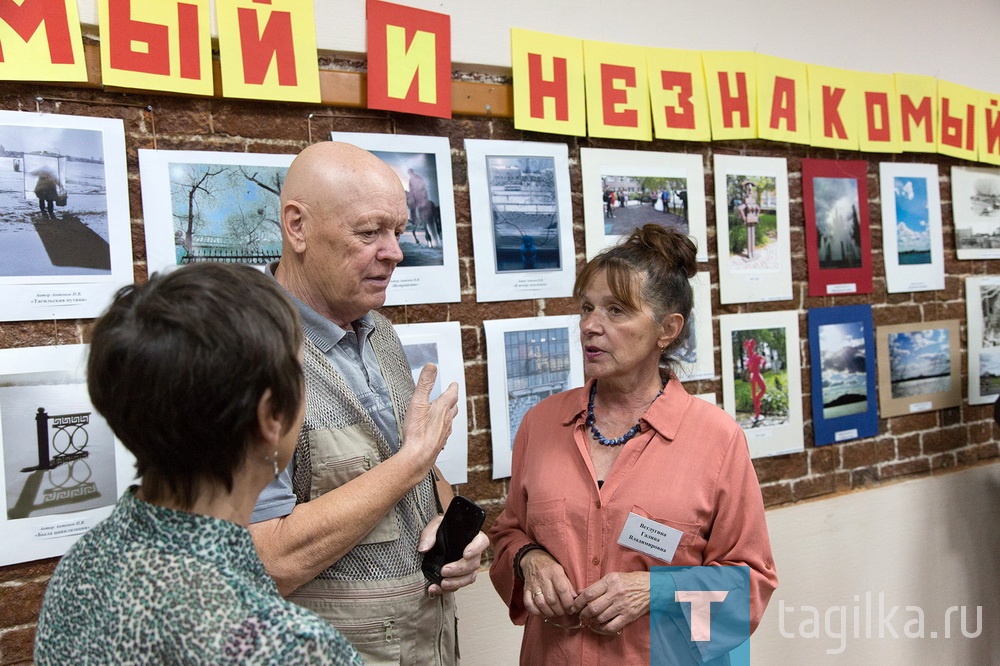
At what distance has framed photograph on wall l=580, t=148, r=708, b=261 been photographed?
2.62m

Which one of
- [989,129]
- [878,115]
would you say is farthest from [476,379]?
[989,129]

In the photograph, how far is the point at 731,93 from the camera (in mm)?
2854

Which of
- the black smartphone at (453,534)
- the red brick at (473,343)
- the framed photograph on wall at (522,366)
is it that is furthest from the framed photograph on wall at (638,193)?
the black smartphone at (453,534)

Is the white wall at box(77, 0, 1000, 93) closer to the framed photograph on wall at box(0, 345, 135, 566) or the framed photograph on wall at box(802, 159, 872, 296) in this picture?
the framed photograph on wall at box(802, 159, 872, 296)

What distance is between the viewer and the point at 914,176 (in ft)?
11.2

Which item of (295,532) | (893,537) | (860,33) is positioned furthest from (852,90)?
(295,532)

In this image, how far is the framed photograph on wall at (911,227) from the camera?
3.34m

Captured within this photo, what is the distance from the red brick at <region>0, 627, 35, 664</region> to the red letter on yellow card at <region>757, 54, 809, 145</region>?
2804mm

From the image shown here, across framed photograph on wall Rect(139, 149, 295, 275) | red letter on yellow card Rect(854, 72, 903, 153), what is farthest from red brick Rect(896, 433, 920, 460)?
framed photograph on wall Rect(139, 149, 295, 275)

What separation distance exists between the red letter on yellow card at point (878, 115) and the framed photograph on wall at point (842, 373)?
69 centimetres

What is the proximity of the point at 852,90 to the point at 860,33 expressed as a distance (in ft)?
0.91

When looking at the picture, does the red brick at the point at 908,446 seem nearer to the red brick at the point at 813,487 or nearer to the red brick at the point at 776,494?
the red brick at the point at 813,487

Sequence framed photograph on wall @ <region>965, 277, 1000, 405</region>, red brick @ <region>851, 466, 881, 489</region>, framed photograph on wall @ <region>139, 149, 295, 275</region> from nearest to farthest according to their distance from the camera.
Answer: framed photograph on wall @ <region>139, 149, 295, 275</region> → red brick @ <region>851, 466, 881, 489</region> → framed photograph on wall @ <region>965, 277, 1000, 405</region>

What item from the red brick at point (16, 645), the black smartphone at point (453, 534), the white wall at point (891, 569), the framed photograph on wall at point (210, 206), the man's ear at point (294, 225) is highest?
→ the framed photograph on wall at point (210, 206)
